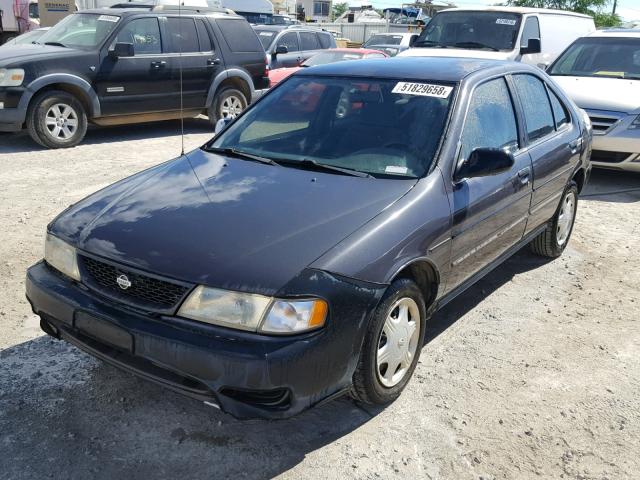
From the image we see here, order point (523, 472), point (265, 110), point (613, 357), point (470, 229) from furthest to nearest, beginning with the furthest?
point (265, 110) → point (613, 357) → point (470, 229) → point (523, 472)

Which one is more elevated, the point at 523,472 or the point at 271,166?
the point at 271,166

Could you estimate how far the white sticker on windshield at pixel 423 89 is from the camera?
385cm

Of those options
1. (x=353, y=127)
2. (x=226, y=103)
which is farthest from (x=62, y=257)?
(x=226, y=103)

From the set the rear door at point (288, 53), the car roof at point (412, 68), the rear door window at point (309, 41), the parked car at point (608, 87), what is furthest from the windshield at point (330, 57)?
the car roof at point (412, 68)

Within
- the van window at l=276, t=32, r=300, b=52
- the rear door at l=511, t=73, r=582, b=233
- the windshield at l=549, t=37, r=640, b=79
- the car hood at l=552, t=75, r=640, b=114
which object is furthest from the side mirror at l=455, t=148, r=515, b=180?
the van window at l=276, t=32, r=300, b=52

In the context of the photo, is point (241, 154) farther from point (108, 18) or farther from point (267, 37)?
point (267, 37)

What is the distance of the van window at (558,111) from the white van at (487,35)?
522 centimetres

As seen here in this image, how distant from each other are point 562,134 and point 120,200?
10.8 ft

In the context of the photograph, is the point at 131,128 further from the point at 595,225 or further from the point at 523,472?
the point at 523,472

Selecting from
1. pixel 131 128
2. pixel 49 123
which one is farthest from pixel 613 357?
pixel 131 128

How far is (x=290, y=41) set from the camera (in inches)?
551

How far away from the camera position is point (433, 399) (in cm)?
340

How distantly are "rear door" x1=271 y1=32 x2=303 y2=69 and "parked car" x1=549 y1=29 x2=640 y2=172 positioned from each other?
5.82m

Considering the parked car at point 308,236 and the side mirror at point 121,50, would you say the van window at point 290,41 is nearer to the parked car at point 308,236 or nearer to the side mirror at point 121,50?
the side mirror at point 121,50
